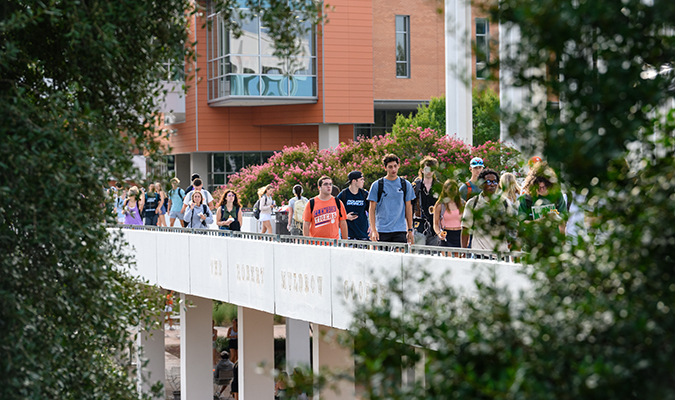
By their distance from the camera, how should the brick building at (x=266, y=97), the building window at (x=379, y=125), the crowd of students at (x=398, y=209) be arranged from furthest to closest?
the building window at (x=379, y=125) → the brick building at (x=266, y=97) → the crowd of students at (x=398, y=209)

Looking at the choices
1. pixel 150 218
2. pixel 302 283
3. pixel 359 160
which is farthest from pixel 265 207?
pixel 359 160

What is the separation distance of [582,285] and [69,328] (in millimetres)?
2946

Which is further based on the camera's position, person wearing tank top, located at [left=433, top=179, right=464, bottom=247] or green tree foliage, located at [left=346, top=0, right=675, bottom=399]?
person wearing tank top, located at [left=433, top=179, right=464, bottom=247]

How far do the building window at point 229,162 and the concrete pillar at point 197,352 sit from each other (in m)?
24.8

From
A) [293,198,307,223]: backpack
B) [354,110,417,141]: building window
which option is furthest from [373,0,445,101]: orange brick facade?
[293,198,307,223]: backpack

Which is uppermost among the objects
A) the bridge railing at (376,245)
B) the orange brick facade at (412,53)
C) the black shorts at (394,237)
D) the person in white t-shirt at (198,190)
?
the orange brick facade at (412,53)

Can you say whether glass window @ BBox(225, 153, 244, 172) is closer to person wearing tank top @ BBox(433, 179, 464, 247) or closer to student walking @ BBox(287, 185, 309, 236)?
student walking @ BBox(287, 185, 309, 236)

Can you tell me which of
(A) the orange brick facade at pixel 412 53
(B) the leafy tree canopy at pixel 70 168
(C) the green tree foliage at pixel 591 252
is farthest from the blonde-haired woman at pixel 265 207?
(A) the orange brick facade at pixel 412 53

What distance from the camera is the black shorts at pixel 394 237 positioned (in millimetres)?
10664

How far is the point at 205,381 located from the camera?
20.1 meters

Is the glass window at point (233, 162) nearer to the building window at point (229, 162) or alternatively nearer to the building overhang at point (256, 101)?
the building window at point (229, 162)

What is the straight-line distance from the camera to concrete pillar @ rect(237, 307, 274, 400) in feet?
57.3

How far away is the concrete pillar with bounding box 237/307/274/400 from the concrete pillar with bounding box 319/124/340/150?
2478 cm

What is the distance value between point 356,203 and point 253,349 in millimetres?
7805
